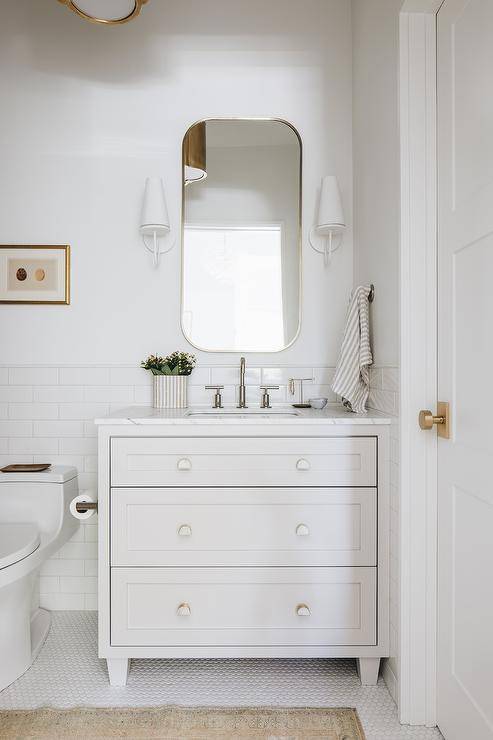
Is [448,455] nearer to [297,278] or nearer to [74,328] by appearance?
[297,278]

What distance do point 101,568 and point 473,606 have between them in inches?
Answer: 46.8

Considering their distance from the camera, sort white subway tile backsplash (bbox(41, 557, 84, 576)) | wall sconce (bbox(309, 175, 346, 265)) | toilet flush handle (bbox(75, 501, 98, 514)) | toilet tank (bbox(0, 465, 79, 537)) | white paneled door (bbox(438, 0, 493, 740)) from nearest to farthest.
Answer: white paneled door (bbox(438, 0, 493, 740)), toilet flush handle (bbox(75, 501, 98, 514)), toilet tank (bbox(0, 465, 79, 537)), wall sconce (bbox(309, 175, 346, 265)), white subway tile backsplash (bbox(41, 557, 84, 576))

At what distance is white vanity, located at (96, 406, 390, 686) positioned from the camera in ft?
5.67

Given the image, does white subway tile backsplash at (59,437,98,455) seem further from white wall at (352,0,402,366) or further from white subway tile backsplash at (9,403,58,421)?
white wall at (352,0,402,366)

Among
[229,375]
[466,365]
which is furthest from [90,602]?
[466,365]

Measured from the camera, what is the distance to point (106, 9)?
6.17 ft

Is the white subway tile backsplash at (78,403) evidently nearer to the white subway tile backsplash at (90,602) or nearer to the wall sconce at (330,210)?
the white subway tile backsplash at (90,602)

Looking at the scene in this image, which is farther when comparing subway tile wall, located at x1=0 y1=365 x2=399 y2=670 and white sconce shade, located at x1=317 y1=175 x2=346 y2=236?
subway tile wall, located at x1=0 y1=365 x2=399 y2=670

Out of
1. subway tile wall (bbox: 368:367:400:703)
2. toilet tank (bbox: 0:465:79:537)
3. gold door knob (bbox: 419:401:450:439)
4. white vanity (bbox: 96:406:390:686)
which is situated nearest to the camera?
gold door knob (bbox: 419:401:450:439)

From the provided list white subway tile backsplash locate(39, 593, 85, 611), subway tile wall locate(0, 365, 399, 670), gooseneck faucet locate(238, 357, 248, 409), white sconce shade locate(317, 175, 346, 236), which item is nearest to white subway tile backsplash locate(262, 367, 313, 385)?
subway tile wall locate(0, 365, 399, 670)

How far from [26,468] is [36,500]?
162 mm

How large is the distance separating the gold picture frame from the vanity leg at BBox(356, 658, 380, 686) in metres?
1.93

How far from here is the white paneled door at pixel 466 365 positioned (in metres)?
1.22

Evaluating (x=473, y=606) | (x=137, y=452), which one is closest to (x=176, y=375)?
(x=137, y=452)
